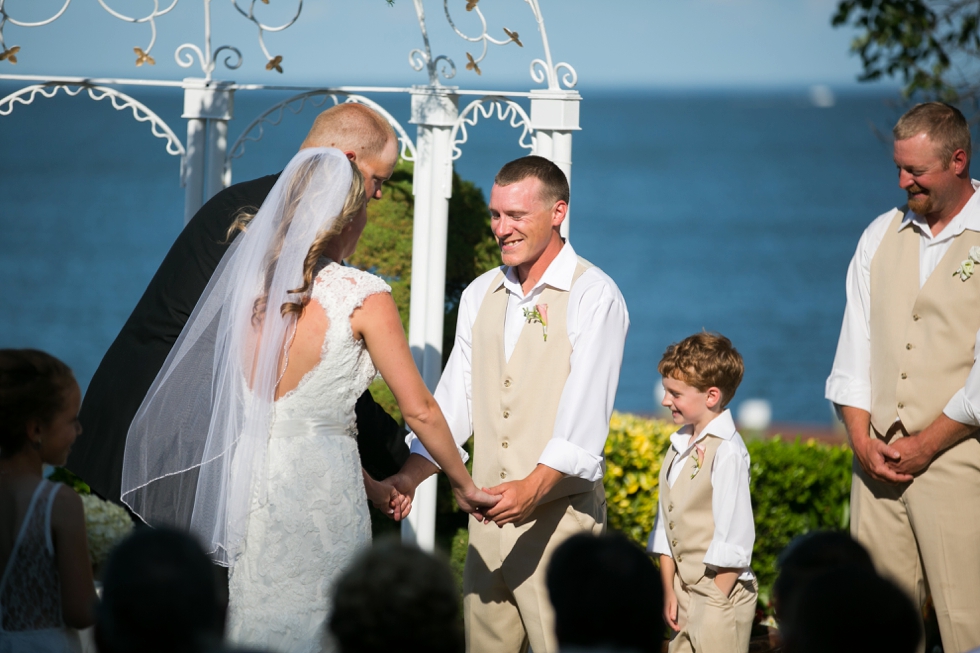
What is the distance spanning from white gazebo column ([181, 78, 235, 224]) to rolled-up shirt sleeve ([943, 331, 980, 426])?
3.51 m

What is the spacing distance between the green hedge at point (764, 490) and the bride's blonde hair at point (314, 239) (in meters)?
3.00

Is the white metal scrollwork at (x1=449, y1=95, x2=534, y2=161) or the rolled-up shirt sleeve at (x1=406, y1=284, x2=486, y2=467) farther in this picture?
the white metal scrollwork at (x1=449, y1=95, x2=534, y2=161)

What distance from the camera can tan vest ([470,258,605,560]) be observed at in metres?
3.54

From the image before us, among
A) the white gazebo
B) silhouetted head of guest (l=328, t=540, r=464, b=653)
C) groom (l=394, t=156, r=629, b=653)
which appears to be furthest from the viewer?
the white gazebo

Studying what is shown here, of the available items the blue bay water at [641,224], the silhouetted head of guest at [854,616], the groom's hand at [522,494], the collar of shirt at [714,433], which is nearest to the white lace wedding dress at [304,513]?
the groom's hand at [522,494]

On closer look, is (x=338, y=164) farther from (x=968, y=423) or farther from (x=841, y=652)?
(x=968, y=423)

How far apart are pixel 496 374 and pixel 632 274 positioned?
4865cm

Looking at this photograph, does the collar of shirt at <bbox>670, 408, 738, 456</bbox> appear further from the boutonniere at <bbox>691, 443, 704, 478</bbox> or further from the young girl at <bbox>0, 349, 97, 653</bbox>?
the young girl at <bbox>0, 349, 97, 653</bbox>

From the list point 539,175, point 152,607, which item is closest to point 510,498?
point 539,175

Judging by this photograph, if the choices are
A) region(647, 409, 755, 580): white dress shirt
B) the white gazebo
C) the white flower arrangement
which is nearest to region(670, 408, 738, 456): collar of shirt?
region(647, 409, 755, 580): white dress shirt

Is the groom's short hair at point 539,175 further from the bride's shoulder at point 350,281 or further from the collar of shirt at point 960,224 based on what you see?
the collar of shirt at point 960,224

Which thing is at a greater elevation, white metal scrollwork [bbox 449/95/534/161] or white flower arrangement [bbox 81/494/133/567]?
white metal scrollwork [bbox 449/95/534/161]

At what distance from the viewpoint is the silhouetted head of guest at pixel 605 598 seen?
1.96 m

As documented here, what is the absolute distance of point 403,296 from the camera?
5.65 meters
